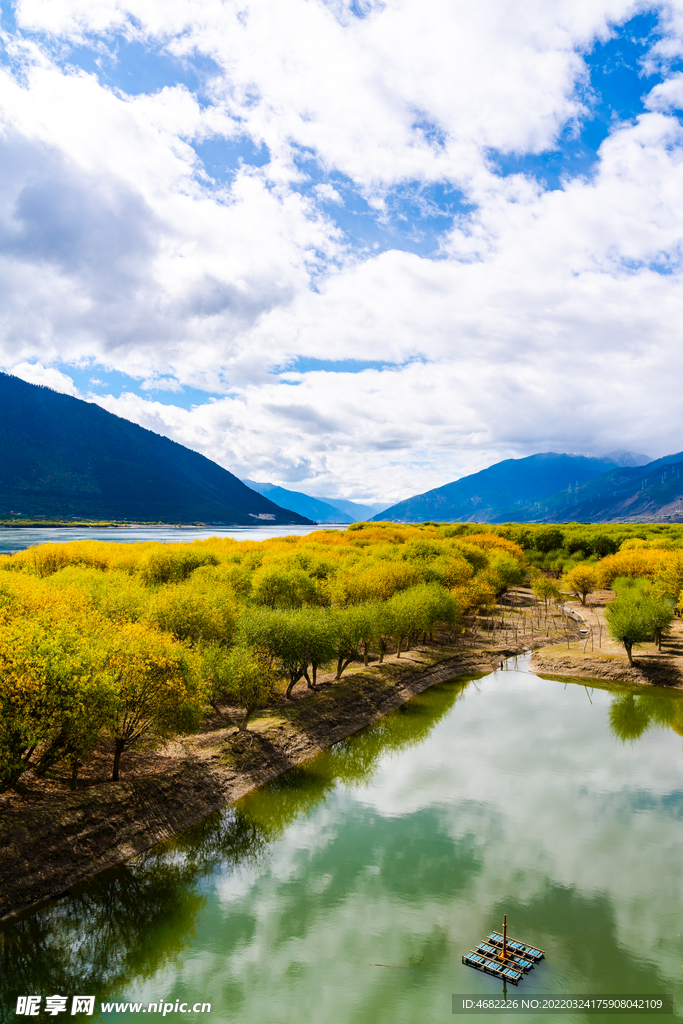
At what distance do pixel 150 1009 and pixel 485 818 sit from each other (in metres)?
22.5

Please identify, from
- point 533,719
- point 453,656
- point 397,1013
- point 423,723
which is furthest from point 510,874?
point 453,656

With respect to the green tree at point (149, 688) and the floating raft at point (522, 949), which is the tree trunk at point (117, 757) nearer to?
the green tree at point (149, 688)

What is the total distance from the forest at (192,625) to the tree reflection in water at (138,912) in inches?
267

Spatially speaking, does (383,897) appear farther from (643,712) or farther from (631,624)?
(631,624)

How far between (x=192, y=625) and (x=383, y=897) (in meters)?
27.8

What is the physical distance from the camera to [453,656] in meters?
74.1

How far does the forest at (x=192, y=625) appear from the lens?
29531mm

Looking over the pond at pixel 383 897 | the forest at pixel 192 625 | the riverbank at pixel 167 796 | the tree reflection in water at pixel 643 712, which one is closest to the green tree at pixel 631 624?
the forest at pixel 192 625

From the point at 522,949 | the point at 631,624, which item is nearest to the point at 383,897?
the point at 522,949

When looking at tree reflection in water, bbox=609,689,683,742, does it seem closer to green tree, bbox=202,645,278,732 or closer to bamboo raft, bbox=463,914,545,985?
bamboo raft, bbox=463,914,545,985

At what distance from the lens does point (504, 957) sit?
22.6 metres

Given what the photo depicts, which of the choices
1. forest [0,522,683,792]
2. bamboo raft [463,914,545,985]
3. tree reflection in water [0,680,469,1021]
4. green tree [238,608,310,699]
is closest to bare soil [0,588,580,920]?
tree reflection in water [0,680,469,1021]

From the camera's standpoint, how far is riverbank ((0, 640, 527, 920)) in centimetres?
2769

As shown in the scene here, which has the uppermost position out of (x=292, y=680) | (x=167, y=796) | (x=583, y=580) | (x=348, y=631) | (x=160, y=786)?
(x=583, y=580)
